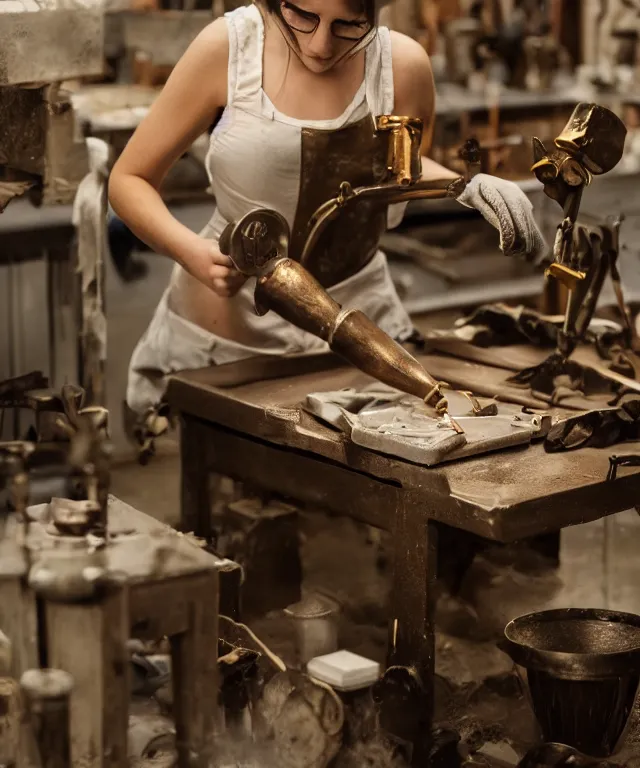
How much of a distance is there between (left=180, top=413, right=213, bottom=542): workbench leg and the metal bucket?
96 centimetres

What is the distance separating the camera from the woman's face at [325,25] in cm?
306

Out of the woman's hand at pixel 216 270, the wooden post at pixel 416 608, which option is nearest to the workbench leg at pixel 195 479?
the woman's hand at pixel 216 270

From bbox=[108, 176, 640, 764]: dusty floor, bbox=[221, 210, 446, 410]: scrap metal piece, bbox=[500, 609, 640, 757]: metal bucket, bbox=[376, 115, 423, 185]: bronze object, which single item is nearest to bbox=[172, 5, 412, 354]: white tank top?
bbox=[376, 115, 423, 185]: bronze object

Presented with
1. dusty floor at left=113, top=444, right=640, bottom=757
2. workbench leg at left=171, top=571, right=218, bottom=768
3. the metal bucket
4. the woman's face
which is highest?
the woman's face

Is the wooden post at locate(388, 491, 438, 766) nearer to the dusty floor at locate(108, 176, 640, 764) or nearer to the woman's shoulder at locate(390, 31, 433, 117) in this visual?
the dusty floor at locate(108, 176, 640, 764)

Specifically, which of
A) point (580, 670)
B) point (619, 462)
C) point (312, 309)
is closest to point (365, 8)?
point (312, 309)

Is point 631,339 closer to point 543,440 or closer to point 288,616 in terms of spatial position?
point 543,440

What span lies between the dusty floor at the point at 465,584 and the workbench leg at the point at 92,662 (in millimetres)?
1124

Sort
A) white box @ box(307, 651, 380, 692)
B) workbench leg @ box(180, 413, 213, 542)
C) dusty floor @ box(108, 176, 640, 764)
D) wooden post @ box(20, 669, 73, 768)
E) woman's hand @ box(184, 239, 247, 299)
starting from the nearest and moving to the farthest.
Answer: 1. wooden post @ box(20, 669, 73, 768)
2. white box @ box(307, 651, 380, 692)
3. woman's hand @ box(184, 239, 247, 299)
4. dusty floor @ box(108, 176, 640, 764)
5. workbench leg @ box(180, 413, 213, 542)

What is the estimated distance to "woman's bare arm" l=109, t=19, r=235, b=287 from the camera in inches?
130

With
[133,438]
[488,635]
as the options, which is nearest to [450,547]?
[488,635]

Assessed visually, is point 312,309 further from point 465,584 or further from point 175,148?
point 465,584

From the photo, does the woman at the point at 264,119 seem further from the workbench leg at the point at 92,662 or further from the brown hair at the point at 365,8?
the workbench leg at the point at 92,662

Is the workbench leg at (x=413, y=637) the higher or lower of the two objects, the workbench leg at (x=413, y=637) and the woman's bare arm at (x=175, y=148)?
the lower
